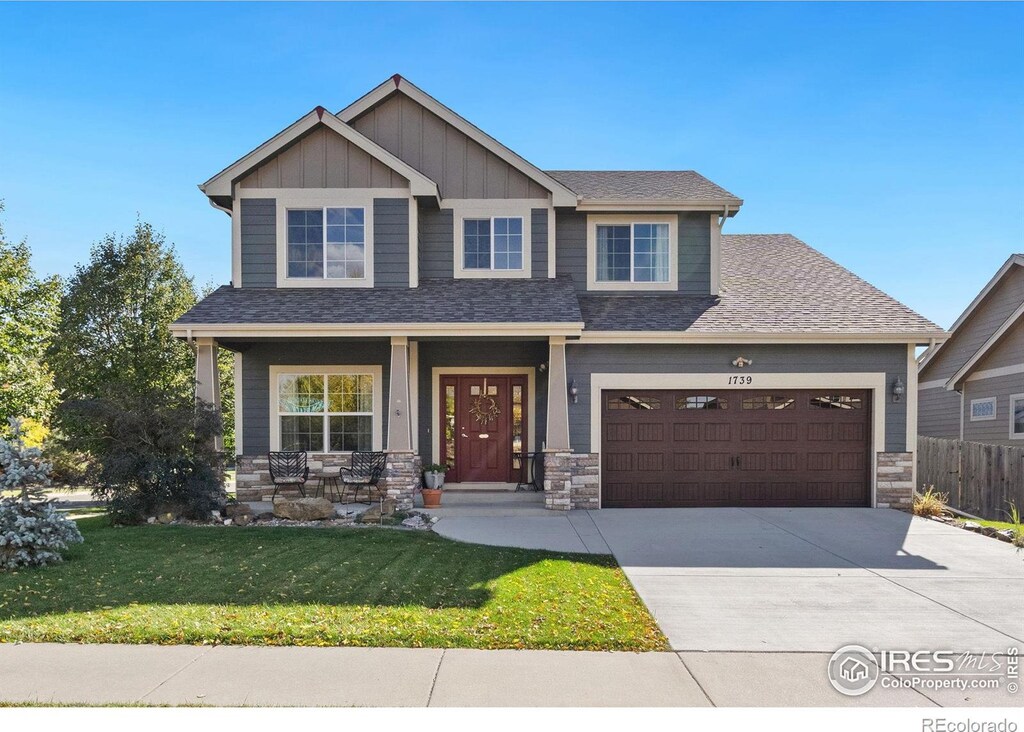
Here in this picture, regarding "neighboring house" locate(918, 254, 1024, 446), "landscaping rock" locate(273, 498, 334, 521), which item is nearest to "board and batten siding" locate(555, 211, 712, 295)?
"neighboring house" locate(918, 254, 1024, 446)

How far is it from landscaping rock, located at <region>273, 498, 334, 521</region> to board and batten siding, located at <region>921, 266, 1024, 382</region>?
54.0 ft

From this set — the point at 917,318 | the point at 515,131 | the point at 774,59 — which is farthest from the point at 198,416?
the point at 917,318

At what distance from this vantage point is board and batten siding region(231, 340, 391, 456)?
12.6 meters

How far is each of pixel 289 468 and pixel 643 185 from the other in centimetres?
931

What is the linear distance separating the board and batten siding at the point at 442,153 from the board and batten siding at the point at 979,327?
12785mm

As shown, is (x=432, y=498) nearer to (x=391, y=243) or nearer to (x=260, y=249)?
(x=391, y=243)

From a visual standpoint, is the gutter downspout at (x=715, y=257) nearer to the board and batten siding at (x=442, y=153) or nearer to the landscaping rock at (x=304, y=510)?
the board and batten siding at (x=442, y=153)

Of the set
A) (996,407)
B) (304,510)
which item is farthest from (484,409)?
(996,407)

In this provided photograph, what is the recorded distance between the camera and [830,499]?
478 inches

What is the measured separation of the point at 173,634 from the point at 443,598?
88.2 inches

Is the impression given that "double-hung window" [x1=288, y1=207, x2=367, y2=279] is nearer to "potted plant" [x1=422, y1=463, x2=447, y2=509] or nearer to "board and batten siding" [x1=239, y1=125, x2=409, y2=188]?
"board and batten siding" [x1=239, y1=125, x2=409, y2=188]

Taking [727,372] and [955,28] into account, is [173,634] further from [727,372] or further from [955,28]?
[955,28]

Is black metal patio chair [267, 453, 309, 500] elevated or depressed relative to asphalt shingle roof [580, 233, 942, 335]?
depressed

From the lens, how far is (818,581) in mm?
7059
